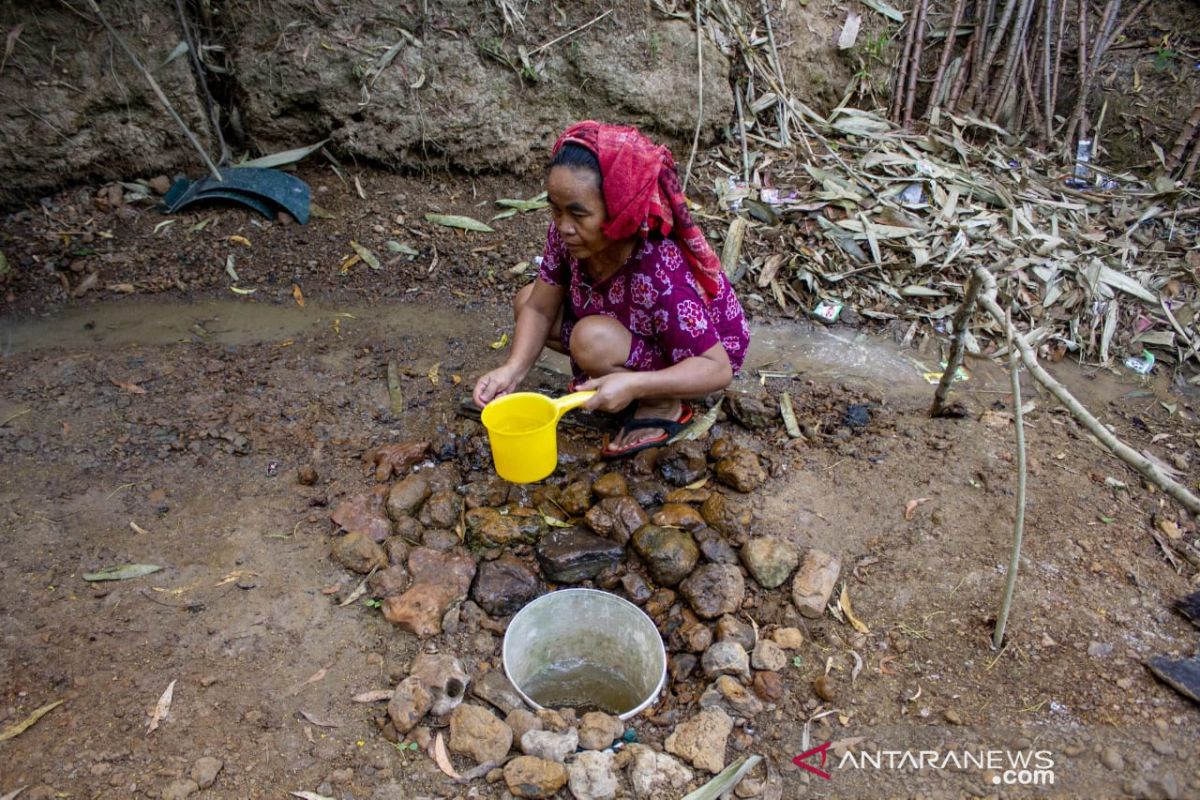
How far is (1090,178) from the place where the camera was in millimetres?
3996

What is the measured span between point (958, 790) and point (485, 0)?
141 inches

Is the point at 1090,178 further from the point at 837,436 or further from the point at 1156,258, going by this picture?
the point at 837,436

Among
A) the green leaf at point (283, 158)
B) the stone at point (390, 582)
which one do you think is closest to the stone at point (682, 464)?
the stone at point (390, 582)

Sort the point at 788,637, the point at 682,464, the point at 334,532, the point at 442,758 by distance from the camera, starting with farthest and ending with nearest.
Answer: the point at 682,464, the point at 334,532, the point at 788,637, the point at 442,758

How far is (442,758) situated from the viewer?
172 centimetres

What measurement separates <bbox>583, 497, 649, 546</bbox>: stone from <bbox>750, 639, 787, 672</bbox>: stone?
48cm

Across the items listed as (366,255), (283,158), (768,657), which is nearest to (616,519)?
(768,657)

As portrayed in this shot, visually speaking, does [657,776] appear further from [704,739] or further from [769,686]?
[769,686]

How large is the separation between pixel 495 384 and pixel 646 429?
505mm

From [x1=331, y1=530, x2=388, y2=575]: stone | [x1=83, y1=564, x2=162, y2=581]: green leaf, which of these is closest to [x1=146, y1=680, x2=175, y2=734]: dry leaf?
[x1=83, y1=564, x2=162, y2=581]: green leaf

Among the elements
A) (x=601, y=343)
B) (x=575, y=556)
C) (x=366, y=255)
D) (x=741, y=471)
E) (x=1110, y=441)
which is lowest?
(x=575, y=556)

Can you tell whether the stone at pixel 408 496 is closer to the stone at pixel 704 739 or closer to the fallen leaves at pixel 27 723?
the fallen leaves at pixel 27 723

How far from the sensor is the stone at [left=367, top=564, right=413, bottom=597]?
205 centimetres

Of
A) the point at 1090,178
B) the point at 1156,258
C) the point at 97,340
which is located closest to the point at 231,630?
the point at 97,340
